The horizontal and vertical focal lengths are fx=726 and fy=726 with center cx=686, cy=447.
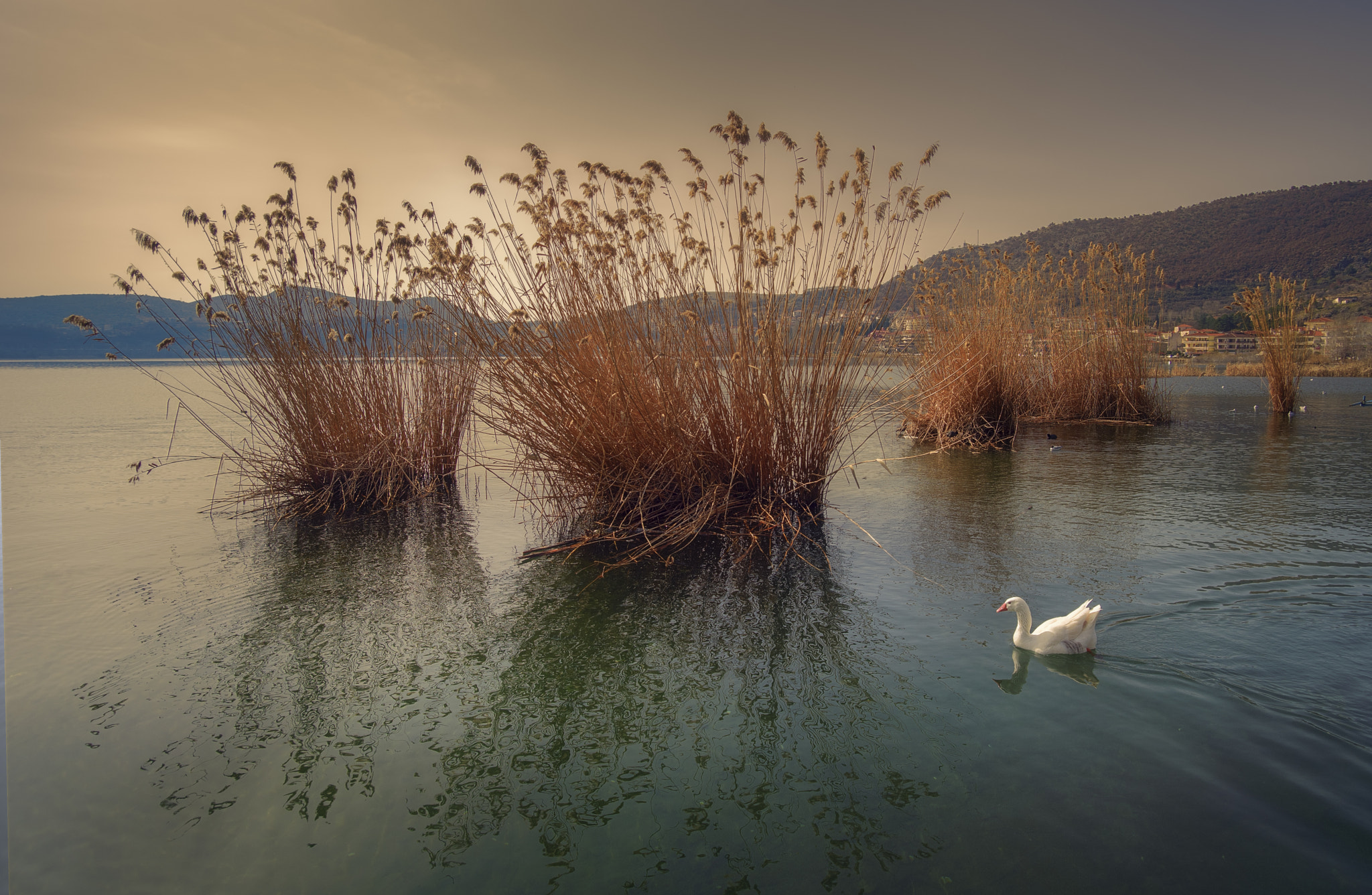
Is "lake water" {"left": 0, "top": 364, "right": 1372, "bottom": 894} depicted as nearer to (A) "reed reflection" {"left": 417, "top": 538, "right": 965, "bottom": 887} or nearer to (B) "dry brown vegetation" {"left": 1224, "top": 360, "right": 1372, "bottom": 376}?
(A) "reed reflection" {"left": 417, "top": 538, "right": 965, "bottom": 887}

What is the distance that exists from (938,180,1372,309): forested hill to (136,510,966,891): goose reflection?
3475cm

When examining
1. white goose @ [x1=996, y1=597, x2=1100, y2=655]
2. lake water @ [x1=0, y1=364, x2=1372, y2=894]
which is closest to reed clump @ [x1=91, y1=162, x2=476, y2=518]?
lake water @ [x1=0, y1=364, x2=1372, y2=894]

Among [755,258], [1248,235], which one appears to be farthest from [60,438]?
[1248,235]

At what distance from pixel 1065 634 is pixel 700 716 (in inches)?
49.6

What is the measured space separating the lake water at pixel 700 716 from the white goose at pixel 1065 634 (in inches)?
2.3

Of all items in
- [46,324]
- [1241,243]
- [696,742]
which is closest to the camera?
[696,742]

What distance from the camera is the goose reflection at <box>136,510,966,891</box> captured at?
1.61 m

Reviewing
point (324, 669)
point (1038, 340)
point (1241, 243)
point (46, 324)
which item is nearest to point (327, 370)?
point (324, 669)

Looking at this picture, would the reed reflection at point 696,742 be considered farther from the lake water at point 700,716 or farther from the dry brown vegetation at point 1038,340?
the dry brown vegetation at point 1038,340

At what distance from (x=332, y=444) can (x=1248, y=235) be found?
48.5m

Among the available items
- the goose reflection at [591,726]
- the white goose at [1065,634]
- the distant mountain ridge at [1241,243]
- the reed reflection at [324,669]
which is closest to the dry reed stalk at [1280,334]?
the white goose at [1065,634]

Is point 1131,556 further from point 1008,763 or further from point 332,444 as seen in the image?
point 332,444

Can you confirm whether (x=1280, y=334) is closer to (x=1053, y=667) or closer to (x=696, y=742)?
(x=1053, y=667)

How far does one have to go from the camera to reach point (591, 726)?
2068 mm
